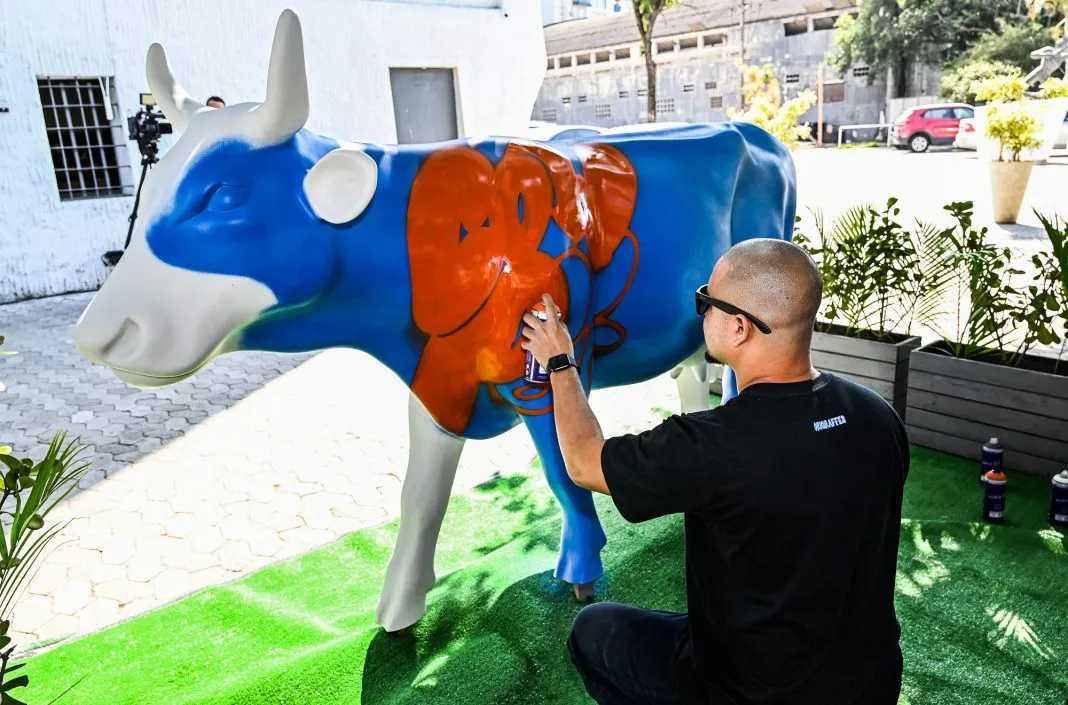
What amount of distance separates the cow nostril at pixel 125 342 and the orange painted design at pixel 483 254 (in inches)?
27.9

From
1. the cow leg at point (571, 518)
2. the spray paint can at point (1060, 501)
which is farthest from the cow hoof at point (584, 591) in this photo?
the spray paint can at point (1060, 501)

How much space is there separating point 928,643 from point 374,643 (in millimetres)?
1785

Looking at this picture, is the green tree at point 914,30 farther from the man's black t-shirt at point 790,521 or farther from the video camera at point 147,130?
the man's black t-shirt at point 790,521

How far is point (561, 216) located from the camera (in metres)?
2.40

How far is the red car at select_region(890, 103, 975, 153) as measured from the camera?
2206cm

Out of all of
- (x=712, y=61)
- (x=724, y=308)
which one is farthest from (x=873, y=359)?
(x=712, y=61)

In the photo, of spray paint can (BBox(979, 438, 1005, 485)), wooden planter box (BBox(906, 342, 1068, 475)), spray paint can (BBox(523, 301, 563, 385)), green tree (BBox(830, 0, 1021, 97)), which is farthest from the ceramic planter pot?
green tree (BBox(830, 0, 1021, 97))

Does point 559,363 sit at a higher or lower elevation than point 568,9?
lower

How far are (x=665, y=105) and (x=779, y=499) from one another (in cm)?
3605

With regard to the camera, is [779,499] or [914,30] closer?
[779,499]

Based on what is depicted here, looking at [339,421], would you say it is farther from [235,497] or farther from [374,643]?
[374,643]

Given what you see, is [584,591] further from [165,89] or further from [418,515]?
[165,89]

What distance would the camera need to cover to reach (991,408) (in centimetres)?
406

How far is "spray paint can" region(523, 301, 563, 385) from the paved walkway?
1.90 meters
